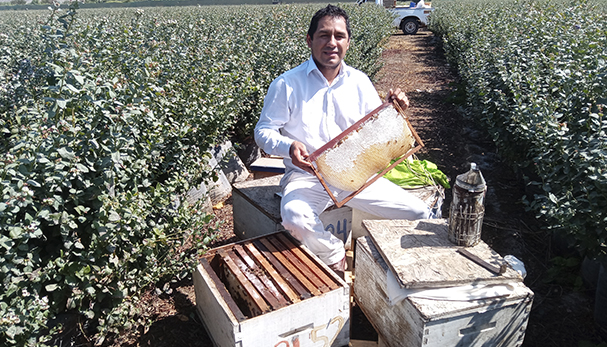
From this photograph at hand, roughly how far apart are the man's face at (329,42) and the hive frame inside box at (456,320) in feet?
5.47

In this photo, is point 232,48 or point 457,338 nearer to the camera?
point 457,338

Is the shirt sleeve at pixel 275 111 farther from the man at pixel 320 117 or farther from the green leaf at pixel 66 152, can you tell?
the green leaf at pixel 66 152

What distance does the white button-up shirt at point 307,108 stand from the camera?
3.43 m

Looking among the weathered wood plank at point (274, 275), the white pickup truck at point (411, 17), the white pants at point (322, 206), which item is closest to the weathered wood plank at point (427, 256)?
the white pants at point (322, 206)

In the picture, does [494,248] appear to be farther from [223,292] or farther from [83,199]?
[83,199]

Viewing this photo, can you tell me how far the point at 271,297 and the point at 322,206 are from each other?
1.04 metres

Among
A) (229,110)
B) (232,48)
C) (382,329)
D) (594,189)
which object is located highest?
(232,48)

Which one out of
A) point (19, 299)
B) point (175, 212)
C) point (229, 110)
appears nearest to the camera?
point (19, 299)

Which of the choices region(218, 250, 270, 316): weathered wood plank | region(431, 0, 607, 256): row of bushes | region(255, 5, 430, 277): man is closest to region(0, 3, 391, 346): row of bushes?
region(218, 250, 270, 316): weathered wood plank

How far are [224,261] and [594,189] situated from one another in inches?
98.6

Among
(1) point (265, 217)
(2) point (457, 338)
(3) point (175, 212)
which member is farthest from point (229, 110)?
(2) point (457, 338)

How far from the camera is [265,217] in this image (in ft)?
11.7

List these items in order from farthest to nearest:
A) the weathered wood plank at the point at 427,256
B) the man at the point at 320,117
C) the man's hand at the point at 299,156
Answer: the man at the point at 320,117, the man's hand at the point at 299,156, the weathered wood plank at the point at 427,256

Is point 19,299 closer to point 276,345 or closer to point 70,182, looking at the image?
point 70,182
